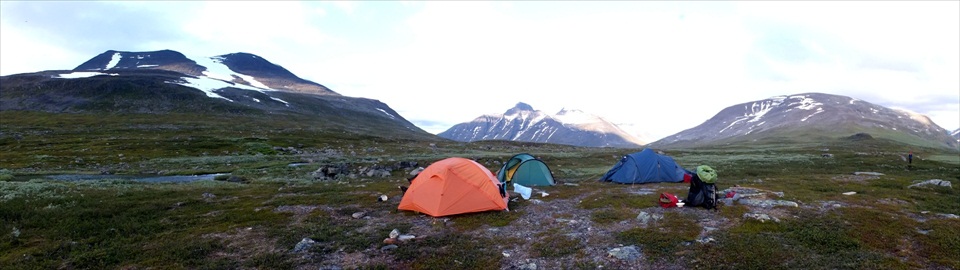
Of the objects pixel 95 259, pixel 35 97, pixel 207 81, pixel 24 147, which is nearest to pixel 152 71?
pixel 207 81

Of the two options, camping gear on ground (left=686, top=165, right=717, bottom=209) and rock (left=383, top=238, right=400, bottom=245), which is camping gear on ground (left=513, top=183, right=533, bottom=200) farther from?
rock (left=383, top=238, right=400, bottom=245)

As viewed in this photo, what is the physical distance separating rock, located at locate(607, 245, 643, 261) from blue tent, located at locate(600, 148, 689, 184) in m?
15.6

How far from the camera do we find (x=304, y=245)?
39.0 ft

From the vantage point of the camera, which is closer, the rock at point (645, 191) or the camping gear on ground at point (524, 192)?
the camping gear on ground at point (524, 192)

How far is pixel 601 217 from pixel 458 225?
17.3ft

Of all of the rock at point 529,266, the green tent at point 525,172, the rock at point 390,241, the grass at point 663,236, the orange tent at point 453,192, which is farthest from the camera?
the green tent at point 525,172

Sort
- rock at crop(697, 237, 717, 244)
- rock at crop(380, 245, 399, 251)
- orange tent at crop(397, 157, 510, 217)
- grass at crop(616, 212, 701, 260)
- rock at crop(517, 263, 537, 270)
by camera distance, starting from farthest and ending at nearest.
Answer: orange tent at crop(397, 157, 510, 217) → rock at crop(697, 237, 717, 244) → rock at crop(380, 245, 399, 251) → grass at crop(616, 212, 701, 260) → rock at crop(517, 263, 537, 270)

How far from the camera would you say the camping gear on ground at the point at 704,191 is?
15898 millimetres

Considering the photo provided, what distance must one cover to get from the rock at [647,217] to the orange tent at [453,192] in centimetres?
500

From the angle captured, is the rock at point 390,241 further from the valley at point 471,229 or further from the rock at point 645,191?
the rock at point 645,191

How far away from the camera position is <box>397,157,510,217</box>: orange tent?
15703mm

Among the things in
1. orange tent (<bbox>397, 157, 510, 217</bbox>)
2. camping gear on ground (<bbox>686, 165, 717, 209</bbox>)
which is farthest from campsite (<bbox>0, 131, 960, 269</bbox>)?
camping gear on ground (<bbox>686, 165, 717, 209</bbox>)

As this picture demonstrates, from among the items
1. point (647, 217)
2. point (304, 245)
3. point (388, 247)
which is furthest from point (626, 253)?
point (304, 245)

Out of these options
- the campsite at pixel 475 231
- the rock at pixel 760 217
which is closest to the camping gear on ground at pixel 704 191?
the campsite at pixel 475 231
